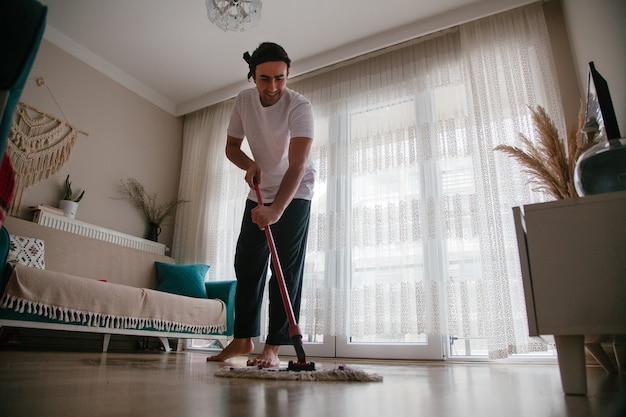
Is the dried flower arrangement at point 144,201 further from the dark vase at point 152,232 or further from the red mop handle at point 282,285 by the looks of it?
the red mop handle at point 282,285

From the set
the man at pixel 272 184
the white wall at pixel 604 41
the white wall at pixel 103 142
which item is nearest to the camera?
the white wall at pixel 604 41

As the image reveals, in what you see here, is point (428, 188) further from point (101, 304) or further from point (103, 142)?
point (103, 142)

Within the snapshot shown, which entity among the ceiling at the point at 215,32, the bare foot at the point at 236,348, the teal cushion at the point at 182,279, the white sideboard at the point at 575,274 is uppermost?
the ceiling at the point at 215,32

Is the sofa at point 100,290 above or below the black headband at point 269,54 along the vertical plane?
below

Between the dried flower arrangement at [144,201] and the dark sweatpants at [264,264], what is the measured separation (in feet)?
8.53

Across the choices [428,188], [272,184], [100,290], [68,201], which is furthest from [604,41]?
[68,201]

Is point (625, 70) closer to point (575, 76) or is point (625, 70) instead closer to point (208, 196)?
point (575, 76)

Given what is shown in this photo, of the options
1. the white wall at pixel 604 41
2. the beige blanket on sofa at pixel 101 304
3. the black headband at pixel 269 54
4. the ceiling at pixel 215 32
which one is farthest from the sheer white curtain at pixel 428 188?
the black headband at pixel 269 54

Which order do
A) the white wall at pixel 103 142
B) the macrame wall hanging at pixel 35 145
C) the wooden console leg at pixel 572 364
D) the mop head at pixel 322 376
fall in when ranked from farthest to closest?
the white wall at pixel 103 142 < the macrame wall hanging at pixel 35 145 < the mop head at pixel 322 376 < the wooden console leg at pixel 572 364

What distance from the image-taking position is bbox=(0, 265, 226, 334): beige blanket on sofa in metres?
2.00

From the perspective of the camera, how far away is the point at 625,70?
1500 mm

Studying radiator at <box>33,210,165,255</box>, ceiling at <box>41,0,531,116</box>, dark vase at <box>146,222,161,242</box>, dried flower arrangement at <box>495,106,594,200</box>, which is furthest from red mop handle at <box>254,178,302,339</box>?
dark vase at <box>146,222,161,242</box>

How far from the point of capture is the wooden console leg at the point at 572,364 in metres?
0.77

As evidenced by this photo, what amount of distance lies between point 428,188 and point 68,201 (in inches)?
113
